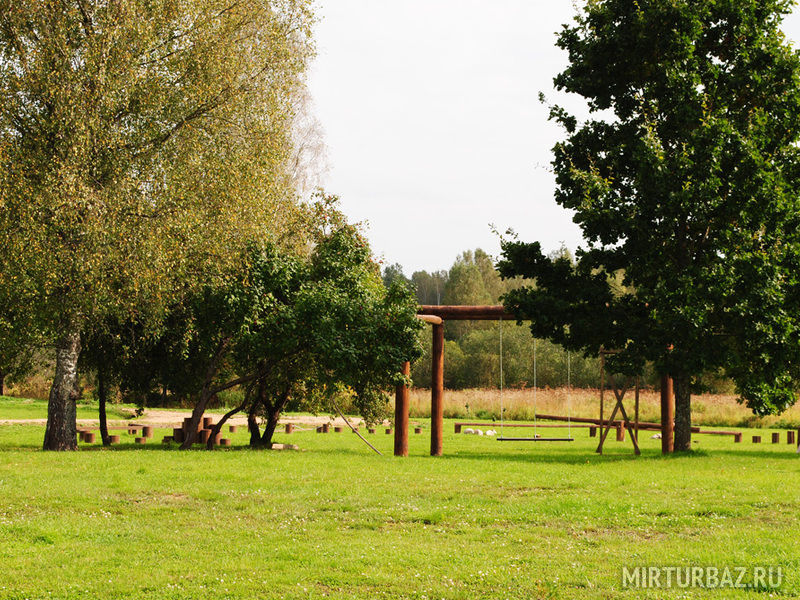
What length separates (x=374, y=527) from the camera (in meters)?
11.0

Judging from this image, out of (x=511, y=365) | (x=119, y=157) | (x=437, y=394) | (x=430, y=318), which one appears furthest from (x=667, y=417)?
(x=511, y=365)

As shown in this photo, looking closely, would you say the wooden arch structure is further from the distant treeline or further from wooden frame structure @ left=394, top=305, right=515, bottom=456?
the distant treeline

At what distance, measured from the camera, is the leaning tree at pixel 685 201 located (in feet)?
67.4

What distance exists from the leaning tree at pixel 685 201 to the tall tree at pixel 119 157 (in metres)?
8.20

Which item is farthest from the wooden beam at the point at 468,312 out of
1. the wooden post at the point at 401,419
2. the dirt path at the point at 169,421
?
the dirt path at the point at 169,421

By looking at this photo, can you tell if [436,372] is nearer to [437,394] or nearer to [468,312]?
[437,394]

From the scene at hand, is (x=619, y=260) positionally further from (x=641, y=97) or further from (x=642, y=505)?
(x=642, y=505)

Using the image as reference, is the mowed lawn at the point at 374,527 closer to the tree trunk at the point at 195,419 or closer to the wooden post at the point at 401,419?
the wooden post at the point at 401,419

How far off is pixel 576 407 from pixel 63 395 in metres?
29.4

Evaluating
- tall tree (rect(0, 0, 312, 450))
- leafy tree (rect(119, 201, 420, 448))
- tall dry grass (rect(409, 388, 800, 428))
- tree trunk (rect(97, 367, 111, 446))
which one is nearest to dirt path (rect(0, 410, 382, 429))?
tall dry grass (rect(409, 388, 800, 428))

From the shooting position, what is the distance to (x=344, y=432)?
34.9m

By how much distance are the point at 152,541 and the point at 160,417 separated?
33.5m

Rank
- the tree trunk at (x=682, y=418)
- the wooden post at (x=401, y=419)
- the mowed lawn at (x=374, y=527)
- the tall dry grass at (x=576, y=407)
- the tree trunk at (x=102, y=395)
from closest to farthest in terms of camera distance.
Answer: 1. the mowed lawn at (x=374, y=527)
2. the wooden post at (x=401, y=419)
3. the tree trunk at (x=682, y=418)
4. the tree trunk at (x=102, y=395)
5. the tall dry grass at (x=576, y=407)

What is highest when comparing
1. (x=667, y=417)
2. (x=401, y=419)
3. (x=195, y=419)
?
(x=667, y=417)
